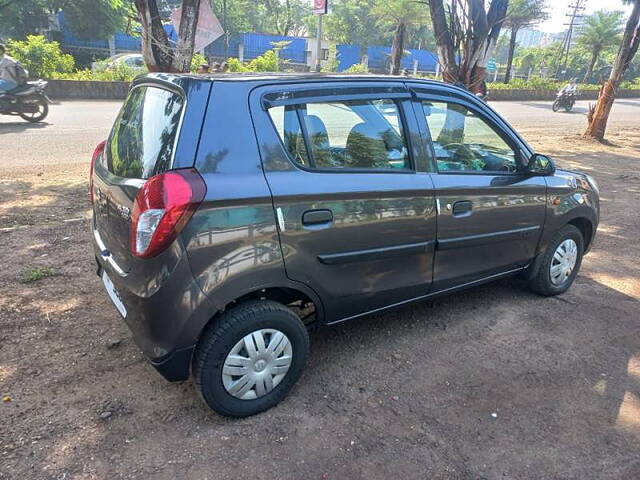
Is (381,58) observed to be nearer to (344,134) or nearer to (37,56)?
(37,56)

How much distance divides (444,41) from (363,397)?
6730 mm

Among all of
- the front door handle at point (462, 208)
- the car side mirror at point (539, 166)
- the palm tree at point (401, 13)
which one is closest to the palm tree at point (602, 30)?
the palm tree at point (401, 13)

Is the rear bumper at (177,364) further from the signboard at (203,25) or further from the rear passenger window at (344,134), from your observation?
the signboard at (203,25)

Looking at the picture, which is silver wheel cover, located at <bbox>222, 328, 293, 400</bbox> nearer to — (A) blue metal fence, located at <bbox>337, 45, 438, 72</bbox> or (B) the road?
(B) the road

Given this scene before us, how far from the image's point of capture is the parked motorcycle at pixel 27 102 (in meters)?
10.6

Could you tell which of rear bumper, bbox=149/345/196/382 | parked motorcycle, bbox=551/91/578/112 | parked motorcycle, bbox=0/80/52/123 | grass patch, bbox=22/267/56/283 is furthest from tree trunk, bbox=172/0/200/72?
parked motorcycle, bbox=551/91/578/112

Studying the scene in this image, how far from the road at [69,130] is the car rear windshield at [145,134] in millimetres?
5620

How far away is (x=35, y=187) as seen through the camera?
6.33 meters

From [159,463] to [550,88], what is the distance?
1300 inches

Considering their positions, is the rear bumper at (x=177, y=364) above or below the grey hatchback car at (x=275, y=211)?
below

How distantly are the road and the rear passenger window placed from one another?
6.49 meters

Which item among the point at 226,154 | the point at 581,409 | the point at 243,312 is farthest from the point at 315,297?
the point at 581,409

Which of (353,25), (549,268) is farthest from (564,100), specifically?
(353,25)

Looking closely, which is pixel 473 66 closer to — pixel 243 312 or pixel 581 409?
pixel 581 409
